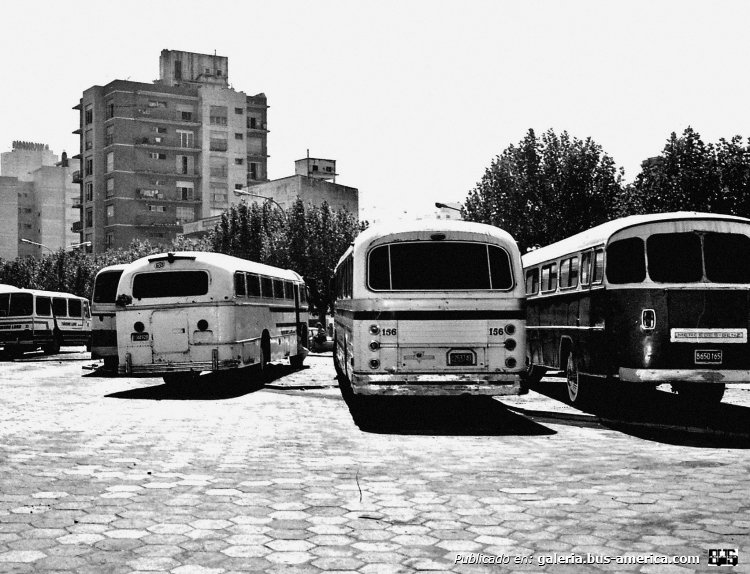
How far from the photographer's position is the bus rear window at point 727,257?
11578mm

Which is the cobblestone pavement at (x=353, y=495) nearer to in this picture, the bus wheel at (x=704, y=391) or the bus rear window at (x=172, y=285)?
the bus wheel at (x=704, y=391)

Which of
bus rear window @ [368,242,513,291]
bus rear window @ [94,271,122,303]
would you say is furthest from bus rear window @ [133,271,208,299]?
bus rear window @ [94,271,122,303]

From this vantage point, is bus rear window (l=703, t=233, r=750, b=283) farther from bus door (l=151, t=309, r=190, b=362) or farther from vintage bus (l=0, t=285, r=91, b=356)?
vintage bus (l=0, t=285, r=91, b=356)

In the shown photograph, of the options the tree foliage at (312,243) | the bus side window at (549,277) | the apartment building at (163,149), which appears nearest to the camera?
the bus side window at (549,277)

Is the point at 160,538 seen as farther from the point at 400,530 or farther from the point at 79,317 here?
the point at 79,317

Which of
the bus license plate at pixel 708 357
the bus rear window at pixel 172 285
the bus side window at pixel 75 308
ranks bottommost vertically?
the bus license plate at pixel 708 357

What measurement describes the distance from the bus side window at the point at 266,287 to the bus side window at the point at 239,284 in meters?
1.73

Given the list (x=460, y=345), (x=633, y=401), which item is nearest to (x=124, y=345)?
(x=460, y=345)

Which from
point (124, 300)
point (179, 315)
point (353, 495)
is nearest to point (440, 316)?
point (353, 495)

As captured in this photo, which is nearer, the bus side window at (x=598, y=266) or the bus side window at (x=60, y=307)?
the bus side window at (x=598, y=266)

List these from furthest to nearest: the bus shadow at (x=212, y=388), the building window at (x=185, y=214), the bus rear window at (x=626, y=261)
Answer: the building window at (x=185, y=214) < the bus shadow at (x=212, y=388) < the bus rear window at (x=626, y=261)

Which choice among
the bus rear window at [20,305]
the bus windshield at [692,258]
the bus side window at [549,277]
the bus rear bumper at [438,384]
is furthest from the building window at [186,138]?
the bus windshield at [692,258]

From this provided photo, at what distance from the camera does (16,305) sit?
3478 cm

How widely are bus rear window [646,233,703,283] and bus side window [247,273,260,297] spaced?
963cm
